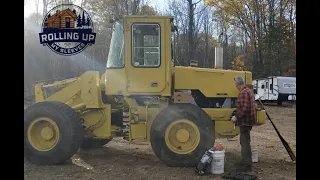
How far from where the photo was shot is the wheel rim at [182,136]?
6066mm

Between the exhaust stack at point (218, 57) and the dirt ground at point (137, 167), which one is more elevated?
the exhaust stack at point (218, 57)

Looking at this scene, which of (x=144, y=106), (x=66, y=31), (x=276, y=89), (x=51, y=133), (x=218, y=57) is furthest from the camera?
(x=276, y=89)

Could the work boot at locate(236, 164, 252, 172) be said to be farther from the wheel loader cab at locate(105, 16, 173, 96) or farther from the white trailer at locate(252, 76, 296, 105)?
the wheel loader cab at locate(105, 16, 173, 96)

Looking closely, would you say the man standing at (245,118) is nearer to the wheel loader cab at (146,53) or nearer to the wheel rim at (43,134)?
the wheel loader cab at (146,53)

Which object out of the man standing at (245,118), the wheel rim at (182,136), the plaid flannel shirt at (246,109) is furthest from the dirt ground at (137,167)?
the plaid flannel shirt at (246,109)

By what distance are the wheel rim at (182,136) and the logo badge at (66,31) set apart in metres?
1.85

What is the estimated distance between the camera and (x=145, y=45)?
6.12 meters

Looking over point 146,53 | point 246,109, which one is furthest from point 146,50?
point 246,109

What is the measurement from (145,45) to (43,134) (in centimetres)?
210

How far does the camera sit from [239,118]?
588 centimetres

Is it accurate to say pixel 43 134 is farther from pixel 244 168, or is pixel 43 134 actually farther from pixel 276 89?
pixel 276 89

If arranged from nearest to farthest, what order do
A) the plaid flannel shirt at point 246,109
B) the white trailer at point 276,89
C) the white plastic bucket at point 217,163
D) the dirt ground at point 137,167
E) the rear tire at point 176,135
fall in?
the dirt ground at point 137,167 < the white plastic bucket at point 217,163 < the plaid flannel shirt at point 246,109 < the rear tire at point 176,135 < the white trailer at point 276,89
